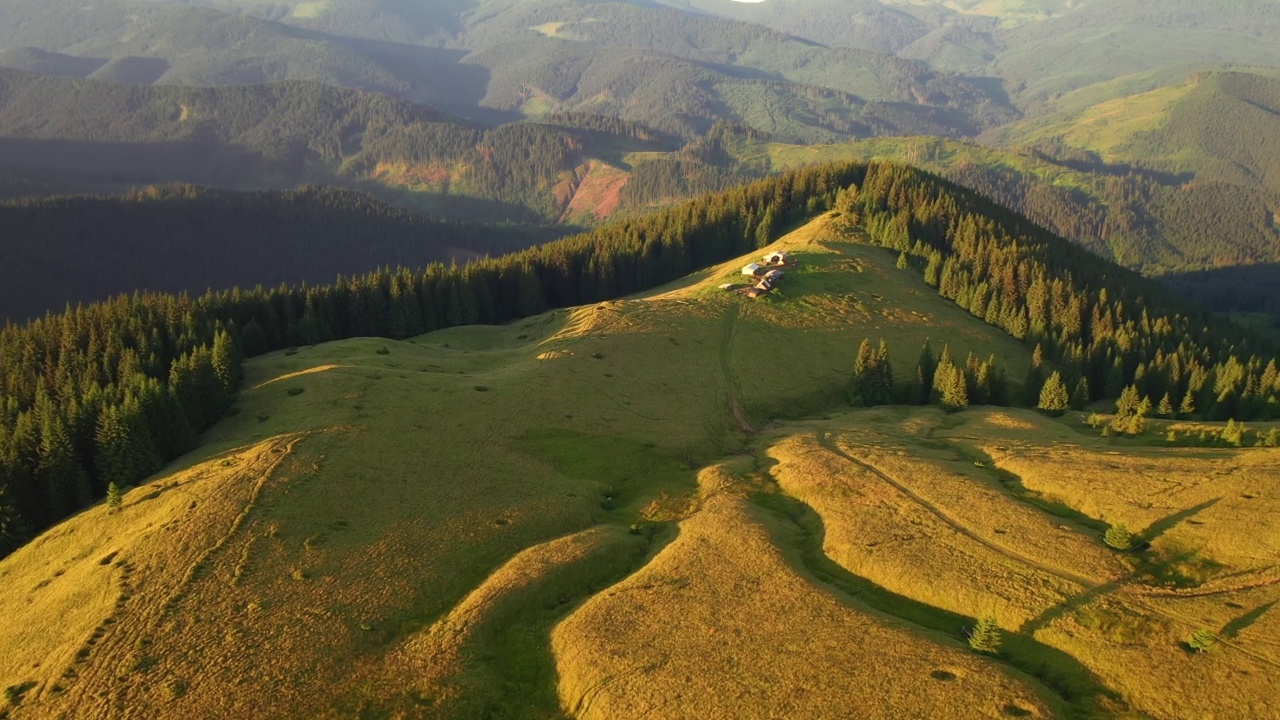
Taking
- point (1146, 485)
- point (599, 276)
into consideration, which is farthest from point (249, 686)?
point (599, 276)

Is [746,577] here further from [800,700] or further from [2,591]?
[2,591]

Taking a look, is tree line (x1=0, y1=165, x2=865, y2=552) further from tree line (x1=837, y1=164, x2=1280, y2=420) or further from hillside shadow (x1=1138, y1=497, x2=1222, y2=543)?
hillside shadow (x1=1138, y1=497, x2=1222, y2=543)

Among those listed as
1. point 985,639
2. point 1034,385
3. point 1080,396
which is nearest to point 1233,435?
point 1080,396

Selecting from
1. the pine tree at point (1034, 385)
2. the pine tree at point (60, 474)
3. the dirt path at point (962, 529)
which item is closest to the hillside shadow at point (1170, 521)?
the dirt path at point (962, 529)

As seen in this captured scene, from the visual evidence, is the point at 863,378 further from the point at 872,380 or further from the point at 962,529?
the point at 962,529

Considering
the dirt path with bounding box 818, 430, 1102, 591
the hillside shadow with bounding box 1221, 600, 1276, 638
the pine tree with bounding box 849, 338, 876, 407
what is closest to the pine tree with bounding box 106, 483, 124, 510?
the dirt path with bounding box 818, 430, 1102, 591
